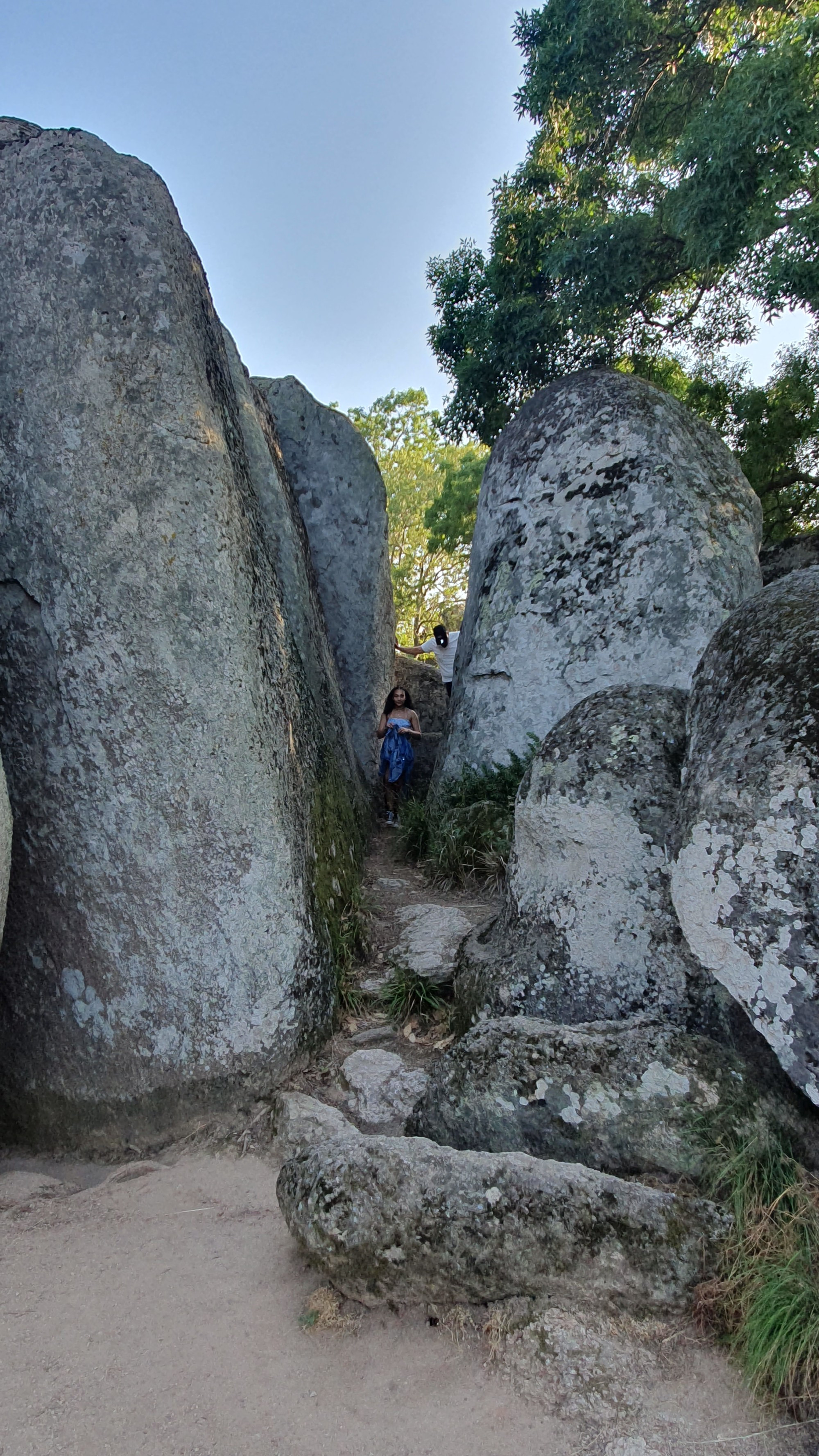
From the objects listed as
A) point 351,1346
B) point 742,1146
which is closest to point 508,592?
point 742,1146

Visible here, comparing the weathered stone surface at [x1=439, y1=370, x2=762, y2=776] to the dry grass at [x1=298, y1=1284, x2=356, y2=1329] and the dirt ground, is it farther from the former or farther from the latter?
the dry grass at [x1=298, y1=1284, x2=356, y2=1329]

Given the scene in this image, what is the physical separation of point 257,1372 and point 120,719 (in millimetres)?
2250

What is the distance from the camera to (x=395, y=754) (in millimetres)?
7809

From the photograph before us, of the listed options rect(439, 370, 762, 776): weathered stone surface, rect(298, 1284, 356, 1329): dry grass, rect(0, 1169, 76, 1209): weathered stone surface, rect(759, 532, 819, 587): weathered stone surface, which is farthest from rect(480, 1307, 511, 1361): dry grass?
rect(759, 532, 819, 587): weathered stone surface

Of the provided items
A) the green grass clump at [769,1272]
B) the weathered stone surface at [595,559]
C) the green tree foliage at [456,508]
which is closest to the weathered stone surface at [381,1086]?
the green grass clump at [769,1272]

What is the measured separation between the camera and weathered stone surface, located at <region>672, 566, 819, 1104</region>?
8.37ft

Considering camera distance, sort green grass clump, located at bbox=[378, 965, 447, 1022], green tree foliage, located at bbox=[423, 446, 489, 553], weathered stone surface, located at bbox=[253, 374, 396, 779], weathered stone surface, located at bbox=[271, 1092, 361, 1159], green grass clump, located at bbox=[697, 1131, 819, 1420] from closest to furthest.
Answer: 1. green grass clump, located at bbox=[697, 1131, 819, 1420]
2. weathered stone surface, located at bbox=[271, 1092, 361, 1159]
3. green grass clump, located at bbox=[378, 965, 447, 1022]
4. weathered stone surface, located at bbox=[253, 374, 396, 779]
5. green tree foliage, located at bbox=[423, 446, 489, 553]

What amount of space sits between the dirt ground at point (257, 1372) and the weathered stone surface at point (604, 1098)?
0.50m

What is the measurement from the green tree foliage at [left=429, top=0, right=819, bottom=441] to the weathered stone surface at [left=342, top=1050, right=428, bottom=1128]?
6913mm

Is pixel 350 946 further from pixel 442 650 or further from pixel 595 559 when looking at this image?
pixel 442 650

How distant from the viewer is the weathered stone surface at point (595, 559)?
592 centimetres

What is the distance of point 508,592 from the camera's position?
259 inches

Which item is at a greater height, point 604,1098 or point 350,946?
point 604,1098

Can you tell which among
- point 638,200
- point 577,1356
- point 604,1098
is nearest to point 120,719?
point 604,1098
